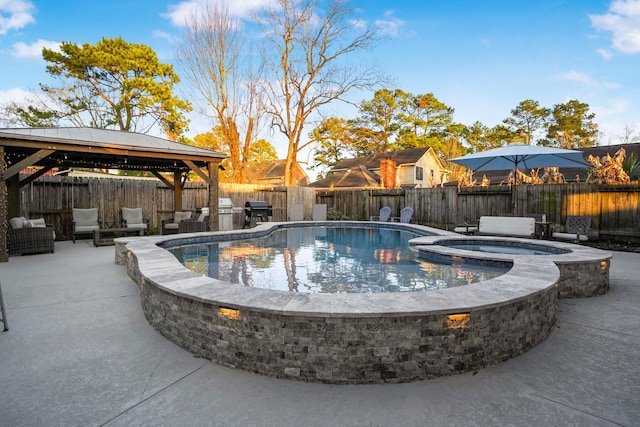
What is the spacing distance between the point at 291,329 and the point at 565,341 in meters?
2.33

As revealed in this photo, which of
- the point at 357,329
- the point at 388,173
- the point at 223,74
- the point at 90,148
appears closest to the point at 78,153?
the point at 90,148

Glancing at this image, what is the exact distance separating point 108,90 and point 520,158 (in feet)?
63.2

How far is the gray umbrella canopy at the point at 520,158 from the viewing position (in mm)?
7332

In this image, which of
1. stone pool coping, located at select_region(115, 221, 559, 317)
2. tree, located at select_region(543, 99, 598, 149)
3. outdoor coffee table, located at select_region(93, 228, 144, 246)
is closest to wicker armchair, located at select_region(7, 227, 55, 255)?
outdoor coffee table, located at select_region(93, 228, 144, 246)

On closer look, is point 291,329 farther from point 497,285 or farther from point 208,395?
point 497,285

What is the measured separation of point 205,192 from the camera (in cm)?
1245

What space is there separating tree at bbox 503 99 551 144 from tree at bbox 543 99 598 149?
1.54 m

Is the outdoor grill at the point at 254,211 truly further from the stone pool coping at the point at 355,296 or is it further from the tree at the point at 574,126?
the tree at the point at 574,126

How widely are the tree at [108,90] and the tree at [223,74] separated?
6.04ft

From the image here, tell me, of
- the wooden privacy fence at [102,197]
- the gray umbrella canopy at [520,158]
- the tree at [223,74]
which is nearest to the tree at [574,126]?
the gray umbrella canopy at [520,158]

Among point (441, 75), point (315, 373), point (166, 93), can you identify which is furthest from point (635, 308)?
point (166, 93)

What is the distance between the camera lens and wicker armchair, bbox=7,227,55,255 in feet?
21.3

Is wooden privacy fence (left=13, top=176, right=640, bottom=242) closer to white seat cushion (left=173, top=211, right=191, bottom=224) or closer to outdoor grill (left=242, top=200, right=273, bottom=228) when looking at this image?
white seat cushion (left=173, top=211, right=191, bottom=224)

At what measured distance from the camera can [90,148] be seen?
7.11 meters
